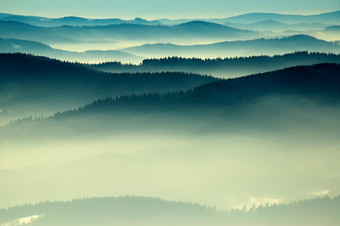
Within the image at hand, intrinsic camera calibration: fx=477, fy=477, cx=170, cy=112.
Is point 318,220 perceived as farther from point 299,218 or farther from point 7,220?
point 7,220

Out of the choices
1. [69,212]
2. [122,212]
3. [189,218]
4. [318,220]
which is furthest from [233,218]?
[69,212]

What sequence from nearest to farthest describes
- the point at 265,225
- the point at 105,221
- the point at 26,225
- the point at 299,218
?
1. the point at 265,225
2. the point at 299,218
3. the point at 26,225
4. the point at 105,221

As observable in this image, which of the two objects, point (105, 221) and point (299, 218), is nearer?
point (299, 218)

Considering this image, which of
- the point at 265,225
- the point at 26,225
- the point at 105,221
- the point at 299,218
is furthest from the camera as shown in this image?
the point at 105,221

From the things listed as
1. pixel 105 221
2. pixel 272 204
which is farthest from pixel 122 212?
pixel 272 204

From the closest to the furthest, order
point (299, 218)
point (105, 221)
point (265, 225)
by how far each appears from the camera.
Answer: point (265, 225) < point (299, 218) < point (105, 221)

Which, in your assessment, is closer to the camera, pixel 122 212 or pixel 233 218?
pixel 233 218

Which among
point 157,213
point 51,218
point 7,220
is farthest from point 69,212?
point 157,213

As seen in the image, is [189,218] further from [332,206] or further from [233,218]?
[332,206]
